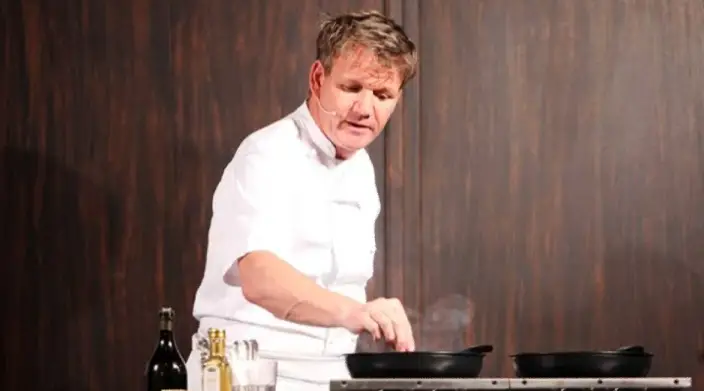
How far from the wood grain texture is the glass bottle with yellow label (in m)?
1.31

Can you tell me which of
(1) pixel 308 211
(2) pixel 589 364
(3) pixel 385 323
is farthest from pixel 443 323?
(2) pixel 589 364

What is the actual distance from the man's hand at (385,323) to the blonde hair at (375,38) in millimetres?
656

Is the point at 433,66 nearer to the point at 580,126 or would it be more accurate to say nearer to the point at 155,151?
the point at 580,126

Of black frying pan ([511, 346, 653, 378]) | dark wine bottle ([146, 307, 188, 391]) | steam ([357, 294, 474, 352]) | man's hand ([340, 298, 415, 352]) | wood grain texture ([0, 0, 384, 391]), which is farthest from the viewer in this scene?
wood grain texture ([0, 0, 384, 391])

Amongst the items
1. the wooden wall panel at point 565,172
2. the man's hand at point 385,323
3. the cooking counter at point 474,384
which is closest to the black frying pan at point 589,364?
the cooking counter at point 474,384

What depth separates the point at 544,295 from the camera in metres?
3.17

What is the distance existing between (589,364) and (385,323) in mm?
386

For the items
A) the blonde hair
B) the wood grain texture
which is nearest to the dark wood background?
the wood grain texture

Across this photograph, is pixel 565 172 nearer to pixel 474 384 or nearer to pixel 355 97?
pixel 355 97

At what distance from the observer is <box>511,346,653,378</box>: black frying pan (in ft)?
5.61

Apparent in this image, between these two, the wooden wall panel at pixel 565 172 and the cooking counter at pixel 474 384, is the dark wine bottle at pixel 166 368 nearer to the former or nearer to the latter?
the cooking counter at pixel 474 384

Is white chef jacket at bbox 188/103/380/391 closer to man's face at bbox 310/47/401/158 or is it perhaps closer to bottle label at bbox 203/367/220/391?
man's face at bbox 310/47/401/158

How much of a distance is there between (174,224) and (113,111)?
0.35 metres

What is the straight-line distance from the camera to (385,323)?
1.96 meters
